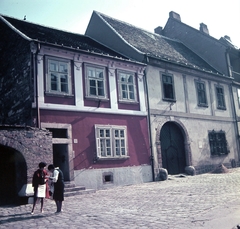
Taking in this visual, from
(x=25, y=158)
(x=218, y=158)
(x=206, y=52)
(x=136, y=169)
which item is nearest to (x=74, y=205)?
(x=25, y=158)

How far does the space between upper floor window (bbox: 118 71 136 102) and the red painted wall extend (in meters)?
1.10

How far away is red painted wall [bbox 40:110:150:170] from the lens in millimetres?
12308

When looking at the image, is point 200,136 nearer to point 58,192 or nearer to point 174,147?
point 174,147

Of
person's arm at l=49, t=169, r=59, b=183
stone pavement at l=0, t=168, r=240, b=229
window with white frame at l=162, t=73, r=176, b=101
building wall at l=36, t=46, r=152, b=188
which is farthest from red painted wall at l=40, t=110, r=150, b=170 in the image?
person's arm at l=49, t=169, r=59, b=183

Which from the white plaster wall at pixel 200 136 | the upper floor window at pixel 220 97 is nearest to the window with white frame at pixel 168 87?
the white plaster wall at pixel 200 136

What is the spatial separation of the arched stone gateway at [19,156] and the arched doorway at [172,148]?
8.07 meters

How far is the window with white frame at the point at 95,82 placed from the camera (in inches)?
530

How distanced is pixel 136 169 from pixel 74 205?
6199 mm

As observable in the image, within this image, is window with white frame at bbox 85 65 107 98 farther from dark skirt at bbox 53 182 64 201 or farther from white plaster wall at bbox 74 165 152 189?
dark skirt at bbox 53 182 64 201

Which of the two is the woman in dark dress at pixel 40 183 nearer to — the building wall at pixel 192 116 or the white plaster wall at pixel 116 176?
the white plaster wall at pixel 116 176

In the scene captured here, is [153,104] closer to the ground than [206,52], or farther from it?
closer to the ground

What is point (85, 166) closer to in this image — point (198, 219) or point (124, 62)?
point (124, 62)

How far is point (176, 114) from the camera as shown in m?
17.1

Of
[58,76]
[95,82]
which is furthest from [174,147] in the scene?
[58,76]
